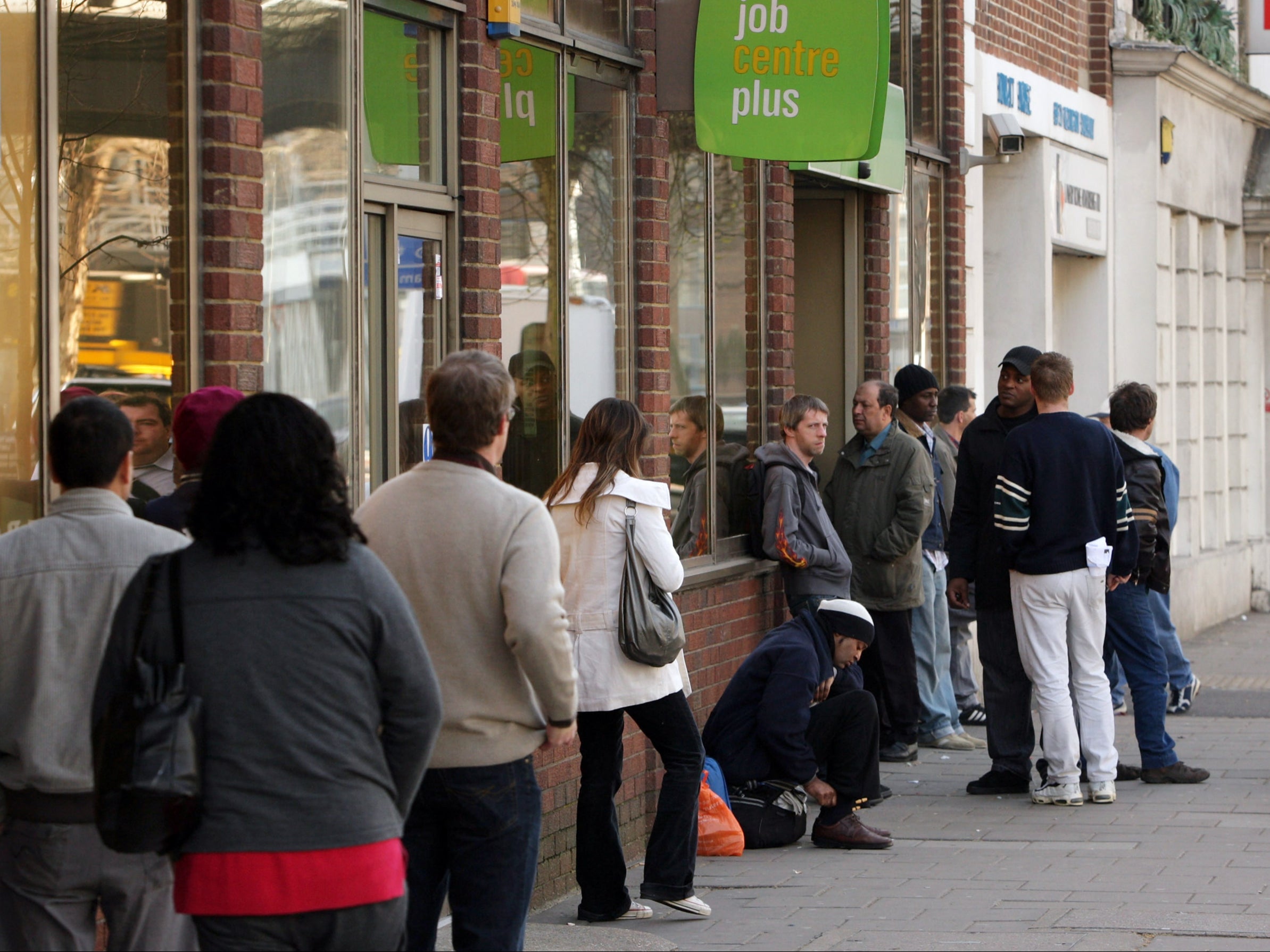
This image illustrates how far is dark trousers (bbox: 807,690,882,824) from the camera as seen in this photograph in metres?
7.77

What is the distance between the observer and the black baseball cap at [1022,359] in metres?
9.34

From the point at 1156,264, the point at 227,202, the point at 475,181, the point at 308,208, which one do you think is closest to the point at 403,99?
the point at 475,181

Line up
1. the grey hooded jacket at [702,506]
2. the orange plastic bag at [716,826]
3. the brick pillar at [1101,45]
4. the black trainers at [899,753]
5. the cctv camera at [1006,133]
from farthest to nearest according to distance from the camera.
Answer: the brick pillar at [1101,45], the cctv camera at [1006,133], the black trainers at [899,753], the grey hooded jacket at [702,506], the orange plastic bag at [716,826]

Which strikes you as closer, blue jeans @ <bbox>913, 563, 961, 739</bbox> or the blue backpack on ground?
the blue backpack on ground

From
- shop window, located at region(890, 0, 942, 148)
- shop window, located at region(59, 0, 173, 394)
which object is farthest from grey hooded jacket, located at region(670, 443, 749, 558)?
shop window, located at region(890, 0, 942, 148)

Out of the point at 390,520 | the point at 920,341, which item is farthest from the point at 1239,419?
the point at 390,520

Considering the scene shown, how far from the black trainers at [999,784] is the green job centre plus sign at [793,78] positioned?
305 centimetres

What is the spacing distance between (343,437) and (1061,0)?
11.0m

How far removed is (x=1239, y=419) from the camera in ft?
67.0

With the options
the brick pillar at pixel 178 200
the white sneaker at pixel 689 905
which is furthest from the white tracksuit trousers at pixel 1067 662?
the brick pillar at pixel 178 200

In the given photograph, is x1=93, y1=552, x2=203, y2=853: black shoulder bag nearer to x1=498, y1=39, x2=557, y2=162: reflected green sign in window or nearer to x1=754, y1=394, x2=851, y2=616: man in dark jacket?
x1=498, y1=39, x2=557, y2=162: reflected green sign in window

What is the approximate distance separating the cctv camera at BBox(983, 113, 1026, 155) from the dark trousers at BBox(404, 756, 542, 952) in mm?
10144

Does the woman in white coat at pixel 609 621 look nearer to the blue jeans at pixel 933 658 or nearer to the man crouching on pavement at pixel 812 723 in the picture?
the man crouching on pavement at pixel 812 723

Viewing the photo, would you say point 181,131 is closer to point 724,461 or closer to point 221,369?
point 221,369
